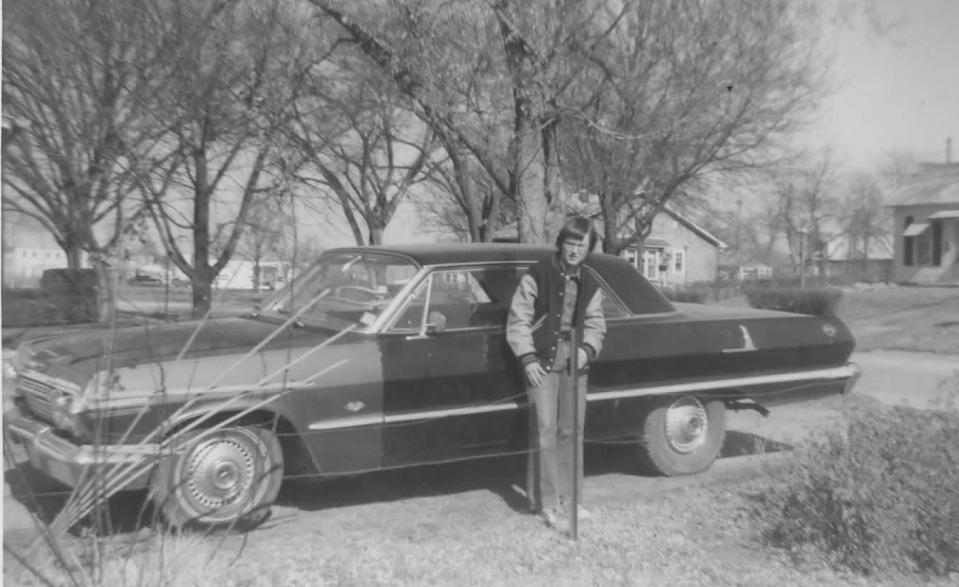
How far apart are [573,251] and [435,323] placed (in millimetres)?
752

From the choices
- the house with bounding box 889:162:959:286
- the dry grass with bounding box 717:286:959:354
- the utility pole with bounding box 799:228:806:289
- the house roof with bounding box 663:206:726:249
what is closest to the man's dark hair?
the house with bounding box 889:162:959:286

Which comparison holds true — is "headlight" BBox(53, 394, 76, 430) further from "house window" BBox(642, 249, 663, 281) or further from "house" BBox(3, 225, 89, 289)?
"house window" BBox(642, 249, 663, 281)

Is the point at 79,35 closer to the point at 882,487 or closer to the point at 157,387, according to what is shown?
the point at 157,387

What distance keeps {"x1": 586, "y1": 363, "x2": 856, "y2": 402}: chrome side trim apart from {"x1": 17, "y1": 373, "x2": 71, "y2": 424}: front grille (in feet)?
8.56

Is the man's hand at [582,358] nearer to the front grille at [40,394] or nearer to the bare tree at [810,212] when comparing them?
the front grille at [40,394]

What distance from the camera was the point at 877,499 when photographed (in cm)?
424

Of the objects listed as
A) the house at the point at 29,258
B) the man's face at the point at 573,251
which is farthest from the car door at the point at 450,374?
the house at the point at 29,258

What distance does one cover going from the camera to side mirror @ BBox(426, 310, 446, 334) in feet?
16.0

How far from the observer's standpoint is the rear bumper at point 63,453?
141 inches

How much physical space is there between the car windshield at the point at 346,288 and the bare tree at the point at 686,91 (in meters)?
4.71

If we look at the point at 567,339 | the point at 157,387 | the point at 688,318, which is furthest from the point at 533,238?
the point at 157,387

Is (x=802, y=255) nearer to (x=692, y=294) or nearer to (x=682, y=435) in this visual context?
(x=692, y=294)

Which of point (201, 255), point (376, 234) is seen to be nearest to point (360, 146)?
point (376, 234)

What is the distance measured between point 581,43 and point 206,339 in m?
6.04
